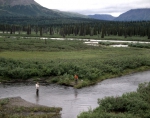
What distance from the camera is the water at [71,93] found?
3566 centimetres

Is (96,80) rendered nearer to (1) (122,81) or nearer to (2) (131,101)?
(1) (122,81)

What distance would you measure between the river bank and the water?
154cm

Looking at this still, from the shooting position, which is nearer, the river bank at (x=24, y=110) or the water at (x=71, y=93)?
the river bank at (x=24, y=110)

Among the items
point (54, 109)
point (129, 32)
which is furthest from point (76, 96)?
point (129, 32)

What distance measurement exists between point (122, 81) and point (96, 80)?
17.7ft

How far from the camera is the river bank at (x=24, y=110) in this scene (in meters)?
30.8

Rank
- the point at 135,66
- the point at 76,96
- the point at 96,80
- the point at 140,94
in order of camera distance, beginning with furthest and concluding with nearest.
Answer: the point at 135,66 → the point at 96,80 → the point at 76,96 → the point at 140,94

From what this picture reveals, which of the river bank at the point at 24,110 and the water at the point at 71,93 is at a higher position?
the river bank at the point at 24,110

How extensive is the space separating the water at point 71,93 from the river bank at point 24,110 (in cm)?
154

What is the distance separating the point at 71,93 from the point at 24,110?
36.9ft

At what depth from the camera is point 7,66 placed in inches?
2133

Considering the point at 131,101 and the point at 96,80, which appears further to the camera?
the point at 96,80

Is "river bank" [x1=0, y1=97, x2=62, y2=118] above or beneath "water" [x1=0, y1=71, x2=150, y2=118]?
above

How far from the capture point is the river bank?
30812 mm
